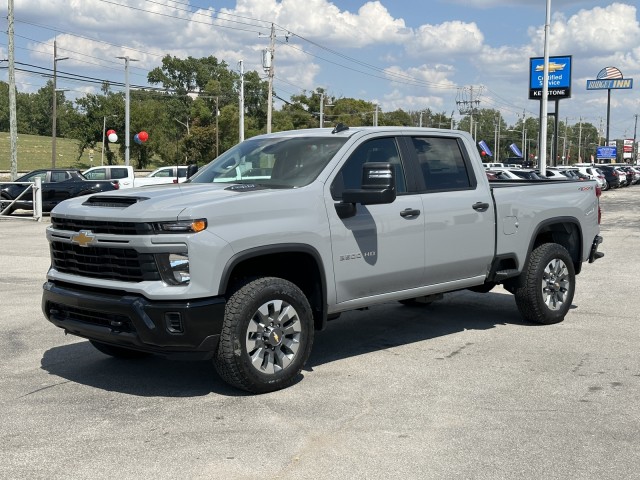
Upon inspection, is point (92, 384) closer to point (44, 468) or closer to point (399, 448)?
point (44, 468)

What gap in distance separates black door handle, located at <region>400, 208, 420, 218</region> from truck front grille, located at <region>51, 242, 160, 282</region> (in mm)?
2254

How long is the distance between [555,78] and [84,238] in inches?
1985

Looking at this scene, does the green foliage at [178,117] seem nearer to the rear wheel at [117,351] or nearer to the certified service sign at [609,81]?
the certified service sign at [609,81]

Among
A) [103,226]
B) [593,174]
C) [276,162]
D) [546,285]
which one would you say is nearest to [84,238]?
[103,226]

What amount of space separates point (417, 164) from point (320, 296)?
1629 millimetres

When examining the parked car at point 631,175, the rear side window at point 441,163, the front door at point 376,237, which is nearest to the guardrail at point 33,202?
the rear side window at point 441,163

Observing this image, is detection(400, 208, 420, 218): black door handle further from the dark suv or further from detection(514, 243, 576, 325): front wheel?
the dark suv

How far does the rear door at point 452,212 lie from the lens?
22.5 feet

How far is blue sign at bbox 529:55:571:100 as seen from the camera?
50.8 meters

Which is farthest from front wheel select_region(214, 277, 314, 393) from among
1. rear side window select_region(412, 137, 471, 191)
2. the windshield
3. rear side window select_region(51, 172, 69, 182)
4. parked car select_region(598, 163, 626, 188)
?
parked car select_region(598, 163, 626, 188)

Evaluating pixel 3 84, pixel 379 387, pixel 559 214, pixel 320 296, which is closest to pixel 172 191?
pixel 320 296

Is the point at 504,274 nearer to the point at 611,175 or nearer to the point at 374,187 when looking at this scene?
the point at 374,187

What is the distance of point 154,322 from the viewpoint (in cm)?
523

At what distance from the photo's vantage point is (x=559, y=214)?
8219 millimetres
